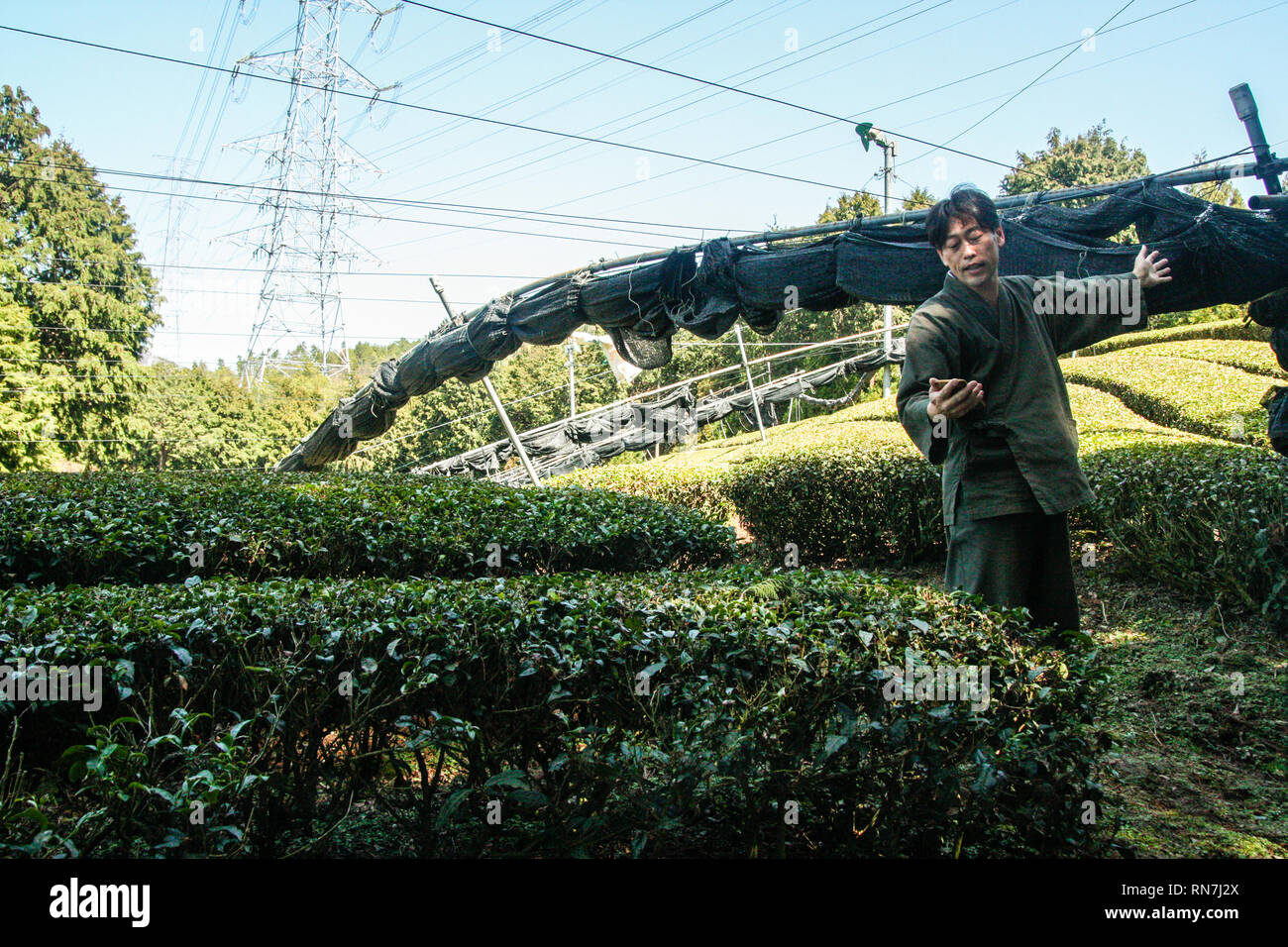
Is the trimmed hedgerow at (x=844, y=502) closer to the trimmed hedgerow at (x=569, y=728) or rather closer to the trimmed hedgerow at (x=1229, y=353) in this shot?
the trimmed hedgerow at (x=569, y=728)

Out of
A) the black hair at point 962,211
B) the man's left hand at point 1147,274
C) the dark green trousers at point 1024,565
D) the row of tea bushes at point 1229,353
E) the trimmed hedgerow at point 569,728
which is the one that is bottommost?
the trimmed hedgerow at point 569,728

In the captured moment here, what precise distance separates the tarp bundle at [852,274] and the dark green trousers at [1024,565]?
5.71ft

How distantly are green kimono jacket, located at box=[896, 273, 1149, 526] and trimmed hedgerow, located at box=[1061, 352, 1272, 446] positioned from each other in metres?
7.04

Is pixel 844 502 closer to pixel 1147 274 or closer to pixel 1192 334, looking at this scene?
pixel 1147 274

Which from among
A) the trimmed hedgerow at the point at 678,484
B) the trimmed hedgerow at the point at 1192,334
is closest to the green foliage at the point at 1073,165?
the trimmed hedgerow at the point at 1192,334

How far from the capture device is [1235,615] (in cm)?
551

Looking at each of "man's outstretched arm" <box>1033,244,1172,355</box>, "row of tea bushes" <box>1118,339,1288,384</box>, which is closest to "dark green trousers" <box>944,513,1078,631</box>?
"man's outstretched arm" <box>1033,244,1172,355</box>

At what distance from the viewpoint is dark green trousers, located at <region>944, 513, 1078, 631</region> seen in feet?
10.4

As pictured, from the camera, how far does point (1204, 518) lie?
5.81 metres

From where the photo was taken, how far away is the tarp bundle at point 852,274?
4113mm

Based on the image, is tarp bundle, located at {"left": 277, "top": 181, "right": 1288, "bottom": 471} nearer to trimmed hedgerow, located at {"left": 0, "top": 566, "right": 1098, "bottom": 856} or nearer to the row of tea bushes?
trimmed hedgerow, located at {"left": 0, "top": 566, "right": 1098, "bottom": 856}

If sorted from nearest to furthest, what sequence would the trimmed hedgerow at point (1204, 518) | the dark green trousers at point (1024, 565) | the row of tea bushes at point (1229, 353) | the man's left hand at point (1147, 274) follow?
the dark green trousers at point (1024, 565) → the man's left hand at point (1147, 274) → the trimmed hedgerow at point (1204, 518) → the row of tea bushes at point (1229, 353)

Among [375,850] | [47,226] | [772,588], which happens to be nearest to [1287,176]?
[772,588]

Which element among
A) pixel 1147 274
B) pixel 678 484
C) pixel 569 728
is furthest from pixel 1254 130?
pixel 678 484
